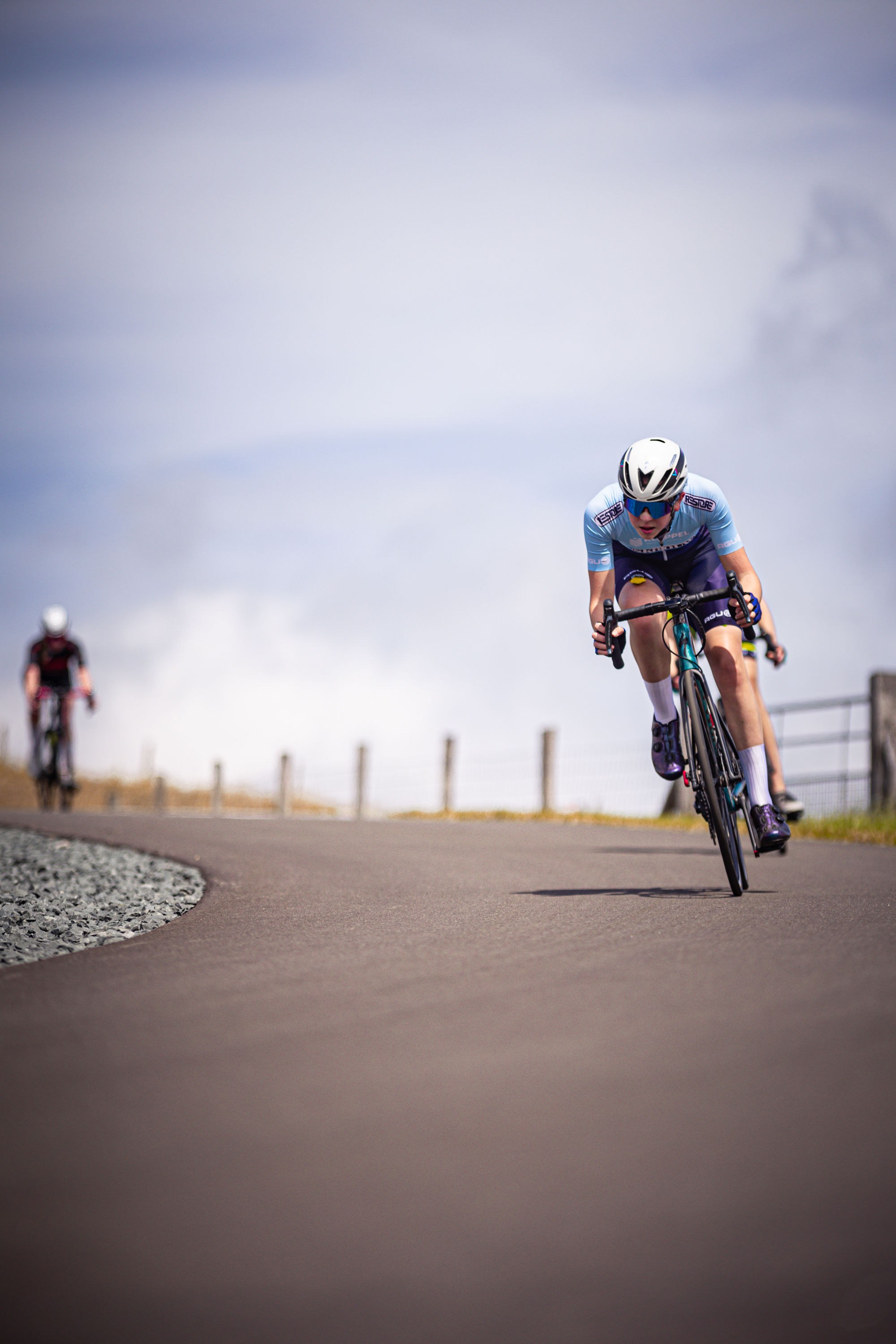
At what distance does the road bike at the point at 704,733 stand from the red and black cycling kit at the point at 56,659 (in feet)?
45.6

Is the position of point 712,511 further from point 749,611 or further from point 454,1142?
point 454,1142

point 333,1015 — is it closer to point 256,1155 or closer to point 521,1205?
point 256,1155

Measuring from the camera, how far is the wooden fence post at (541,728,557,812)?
2342 centimetres

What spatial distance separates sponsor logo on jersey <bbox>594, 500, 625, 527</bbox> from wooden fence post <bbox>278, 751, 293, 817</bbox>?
23.5 m

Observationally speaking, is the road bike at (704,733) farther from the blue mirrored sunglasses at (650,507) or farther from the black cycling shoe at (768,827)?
the blue mirrored sunglasses at (650,507)

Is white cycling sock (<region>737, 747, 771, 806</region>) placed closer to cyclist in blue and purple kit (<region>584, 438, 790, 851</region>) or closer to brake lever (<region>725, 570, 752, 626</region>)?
cyclist in blue and purple kit (<region>584, 438, 790, 851</region>)

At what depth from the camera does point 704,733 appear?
6652mm

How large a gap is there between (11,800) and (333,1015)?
45613 mm

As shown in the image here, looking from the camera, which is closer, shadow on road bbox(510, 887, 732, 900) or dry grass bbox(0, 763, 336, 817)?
shadow on road bbox(510, 887, 732, 900)

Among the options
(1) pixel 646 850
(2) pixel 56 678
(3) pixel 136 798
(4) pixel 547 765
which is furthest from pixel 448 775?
(3) pixel 136 798

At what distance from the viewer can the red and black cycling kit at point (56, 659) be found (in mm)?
19016

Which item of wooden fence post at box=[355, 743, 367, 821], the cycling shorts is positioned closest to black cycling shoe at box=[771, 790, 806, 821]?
the cycling shorts

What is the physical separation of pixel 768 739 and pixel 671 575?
188 cm

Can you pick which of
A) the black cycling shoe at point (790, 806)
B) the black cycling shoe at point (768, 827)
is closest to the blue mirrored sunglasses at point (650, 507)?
the black cycling shoe at point (768, 827)
